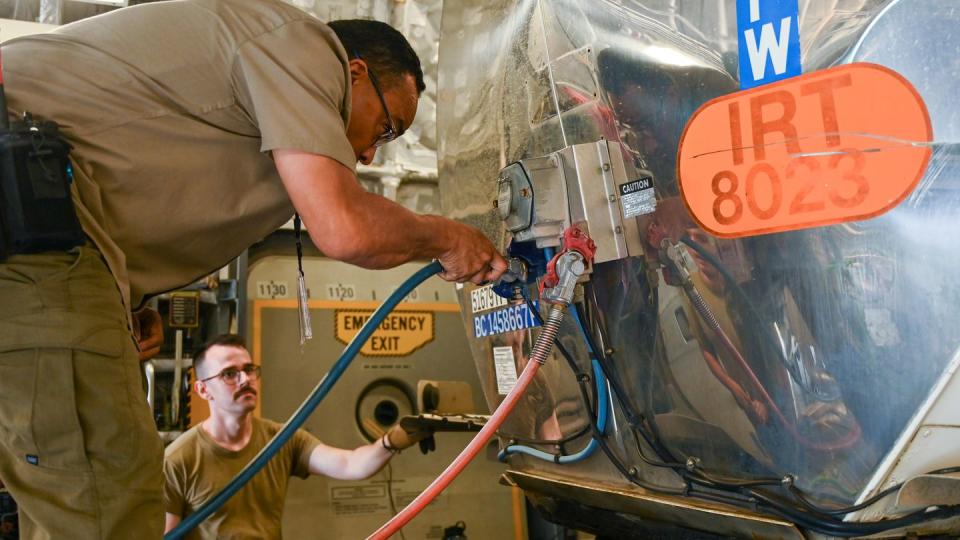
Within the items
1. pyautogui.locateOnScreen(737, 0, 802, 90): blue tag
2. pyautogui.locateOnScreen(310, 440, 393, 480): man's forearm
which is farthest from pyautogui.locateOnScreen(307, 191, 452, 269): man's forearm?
pyautogui.locateOnScreen(310, 440, 393, 480): man's forearm

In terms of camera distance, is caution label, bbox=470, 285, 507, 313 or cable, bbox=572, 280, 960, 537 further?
caution label, bbox=470, 285, 507, 313

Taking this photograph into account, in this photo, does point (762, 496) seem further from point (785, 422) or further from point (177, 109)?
point (177, 109)

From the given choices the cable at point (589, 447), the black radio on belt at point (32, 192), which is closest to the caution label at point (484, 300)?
the cable at point (589, 447)

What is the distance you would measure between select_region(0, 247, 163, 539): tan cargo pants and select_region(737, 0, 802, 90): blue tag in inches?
38.3

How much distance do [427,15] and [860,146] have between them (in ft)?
8.96

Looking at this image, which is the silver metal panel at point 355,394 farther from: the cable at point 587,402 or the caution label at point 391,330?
the cable at point 587,402

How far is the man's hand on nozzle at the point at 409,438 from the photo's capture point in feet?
9.27

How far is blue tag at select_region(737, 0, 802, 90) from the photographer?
1.30 metres

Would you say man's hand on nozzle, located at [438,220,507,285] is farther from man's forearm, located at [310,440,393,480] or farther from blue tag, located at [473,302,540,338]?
man's forearm, located at [310,440,393,480]

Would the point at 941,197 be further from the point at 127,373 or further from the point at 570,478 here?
the point at 127,373

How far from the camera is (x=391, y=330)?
3.76 metres

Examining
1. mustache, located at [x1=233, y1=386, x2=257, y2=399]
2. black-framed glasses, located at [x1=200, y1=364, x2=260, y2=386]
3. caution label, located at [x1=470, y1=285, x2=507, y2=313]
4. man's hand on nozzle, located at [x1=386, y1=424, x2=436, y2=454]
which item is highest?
caution label, located at [x1=470, y1=285, x2=507, y2=313]

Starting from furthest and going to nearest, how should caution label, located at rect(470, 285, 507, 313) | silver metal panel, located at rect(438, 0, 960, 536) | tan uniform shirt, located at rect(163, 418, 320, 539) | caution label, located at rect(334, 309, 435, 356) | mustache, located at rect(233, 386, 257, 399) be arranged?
caution label, located at rect(334, 309, 435, 356) → mustache, located at rect(233, 386, 257, 399) → tan uniform shirt, located at rect(163, 418, 320, 539) → caution label, located at rect(470, 285, 507, 313) → silver metal panel, located at rect(438, 0, 960, 536)

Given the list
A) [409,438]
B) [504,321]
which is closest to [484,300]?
[504,321]
